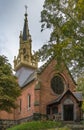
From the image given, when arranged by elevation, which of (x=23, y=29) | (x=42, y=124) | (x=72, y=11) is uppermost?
(x=23, y=29)

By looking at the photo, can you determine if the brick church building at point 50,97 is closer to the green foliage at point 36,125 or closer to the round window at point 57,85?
the round window at point 57,85

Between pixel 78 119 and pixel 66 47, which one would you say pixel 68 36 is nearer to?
pixel 66 47

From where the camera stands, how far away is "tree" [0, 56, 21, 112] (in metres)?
45.5

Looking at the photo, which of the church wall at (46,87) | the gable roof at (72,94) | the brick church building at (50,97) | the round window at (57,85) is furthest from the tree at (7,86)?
the round window at (57,85)

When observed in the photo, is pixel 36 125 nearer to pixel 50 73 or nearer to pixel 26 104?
pixel 50 73

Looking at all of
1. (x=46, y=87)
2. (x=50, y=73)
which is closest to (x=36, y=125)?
(x=46, y=87)

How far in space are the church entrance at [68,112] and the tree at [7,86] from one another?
41.7ft

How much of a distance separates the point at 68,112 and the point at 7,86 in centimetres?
1523

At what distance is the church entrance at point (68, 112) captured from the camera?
57.6 m

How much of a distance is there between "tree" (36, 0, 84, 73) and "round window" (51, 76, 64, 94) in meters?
28.4

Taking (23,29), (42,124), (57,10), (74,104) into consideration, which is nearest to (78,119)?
(74,104)

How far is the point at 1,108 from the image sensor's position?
152 ft

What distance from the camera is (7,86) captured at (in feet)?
152

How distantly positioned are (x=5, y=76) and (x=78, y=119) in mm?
16671
